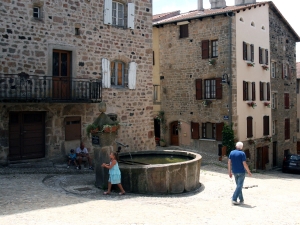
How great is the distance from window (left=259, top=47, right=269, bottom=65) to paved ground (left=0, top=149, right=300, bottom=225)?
14.9 metres

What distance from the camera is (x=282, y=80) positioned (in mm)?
27406

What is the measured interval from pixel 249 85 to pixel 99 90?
11930mm

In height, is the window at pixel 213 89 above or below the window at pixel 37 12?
below

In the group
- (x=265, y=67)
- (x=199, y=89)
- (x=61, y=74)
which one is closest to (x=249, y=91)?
(x=265, y=67)

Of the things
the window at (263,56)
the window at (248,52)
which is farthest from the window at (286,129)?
the window at (248,52)

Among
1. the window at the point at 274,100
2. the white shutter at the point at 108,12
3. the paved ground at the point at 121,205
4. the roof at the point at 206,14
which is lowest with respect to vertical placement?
the paved ground at the point at 121,205

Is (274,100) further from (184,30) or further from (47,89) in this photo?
(47,89)

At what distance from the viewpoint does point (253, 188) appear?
11438 mm

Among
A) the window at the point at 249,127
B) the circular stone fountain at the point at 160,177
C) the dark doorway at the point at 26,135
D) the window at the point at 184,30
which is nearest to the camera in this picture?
the circular stone fountain at the point at 160,177

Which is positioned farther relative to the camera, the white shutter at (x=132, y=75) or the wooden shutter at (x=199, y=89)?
the wooden shutter at (x=199, y=89)

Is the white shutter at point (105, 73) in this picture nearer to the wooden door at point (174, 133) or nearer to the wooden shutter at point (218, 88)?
the wooden shutter at point (218, 88)

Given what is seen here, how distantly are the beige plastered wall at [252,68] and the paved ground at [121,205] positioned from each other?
11116mm

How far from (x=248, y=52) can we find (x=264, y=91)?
11.2 feet

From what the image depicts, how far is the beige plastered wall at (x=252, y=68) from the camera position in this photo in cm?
2166
